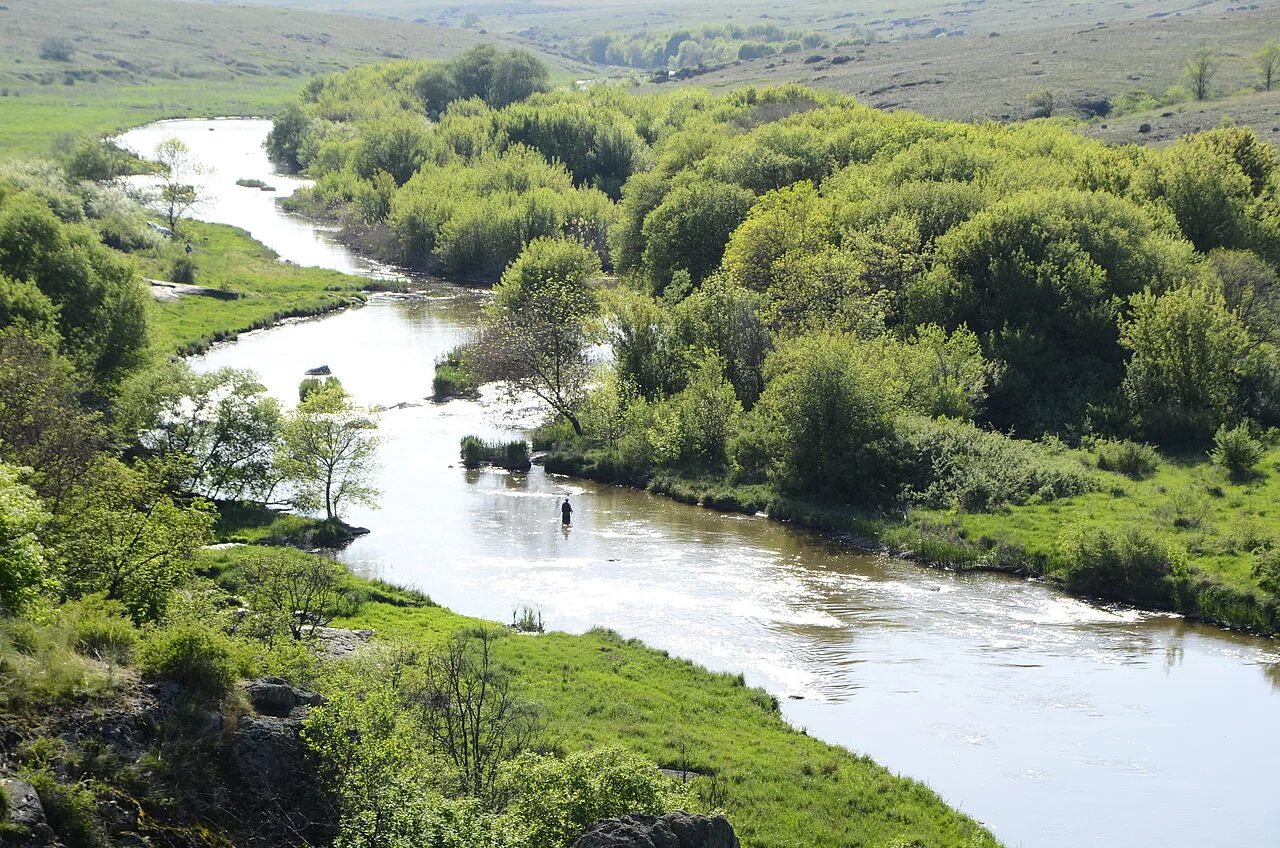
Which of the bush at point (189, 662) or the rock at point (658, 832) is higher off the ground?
the bush at point (189, 662)

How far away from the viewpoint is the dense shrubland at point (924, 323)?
2074 inches

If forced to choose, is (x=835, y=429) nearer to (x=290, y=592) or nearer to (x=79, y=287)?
(x=290, y=592)

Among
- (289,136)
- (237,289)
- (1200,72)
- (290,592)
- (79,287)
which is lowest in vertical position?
(237,289)

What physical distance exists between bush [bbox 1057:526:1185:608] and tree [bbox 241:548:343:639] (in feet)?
80.4

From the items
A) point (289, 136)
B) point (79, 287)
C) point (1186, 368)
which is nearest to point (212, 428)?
point (79, 287)

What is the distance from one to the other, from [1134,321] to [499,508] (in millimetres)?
30324

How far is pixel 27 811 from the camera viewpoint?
17.2m

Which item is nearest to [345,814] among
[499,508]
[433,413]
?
[499,508]

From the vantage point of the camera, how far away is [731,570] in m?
45.6

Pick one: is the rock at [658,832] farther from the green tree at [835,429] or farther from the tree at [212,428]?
the tree at [212,428]

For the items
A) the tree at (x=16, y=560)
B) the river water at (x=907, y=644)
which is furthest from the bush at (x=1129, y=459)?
the tree at (x=16, y=560)

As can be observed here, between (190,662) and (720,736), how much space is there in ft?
46.8

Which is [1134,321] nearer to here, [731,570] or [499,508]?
[731,570]

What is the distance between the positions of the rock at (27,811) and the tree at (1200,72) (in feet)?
405
